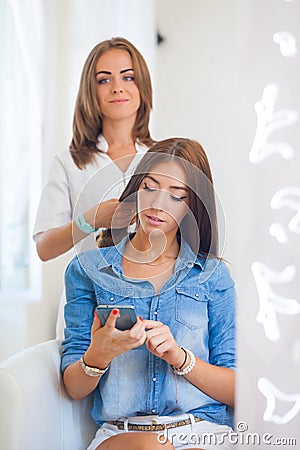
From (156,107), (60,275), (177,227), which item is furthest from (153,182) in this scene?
(60,275)

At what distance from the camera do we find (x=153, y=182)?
1.25 metres

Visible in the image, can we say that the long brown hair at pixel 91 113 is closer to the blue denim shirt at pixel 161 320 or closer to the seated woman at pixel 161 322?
the seated woman at pixel 161 322

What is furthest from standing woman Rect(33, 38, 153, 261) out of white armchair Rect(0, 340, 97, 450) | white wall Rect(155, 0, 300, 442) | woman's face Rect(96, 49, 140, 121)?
white wall Rect(155, 0, 300, 442)

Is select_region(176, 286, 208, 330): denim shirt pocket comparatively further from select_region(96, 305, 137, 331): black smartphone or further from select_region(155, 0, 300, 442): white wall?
select_region(155, 0, 300, 442): white wall

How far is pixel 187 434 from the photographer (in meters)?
1.14

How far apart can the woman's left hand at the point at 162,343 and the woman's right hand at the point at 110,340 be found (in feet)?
0.05

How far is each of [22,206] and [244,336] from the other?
84 cm

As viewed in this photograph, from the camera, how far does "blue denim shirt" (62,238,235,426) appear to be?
1164 millimetres

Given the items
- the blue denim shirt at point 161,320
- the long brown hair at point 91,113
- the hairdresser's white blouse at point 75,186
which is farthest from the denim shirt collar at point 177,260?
the long brown hair at point 91,113

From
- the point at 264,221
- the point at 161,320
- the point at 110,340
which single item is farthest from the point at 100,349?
the point at 264,221

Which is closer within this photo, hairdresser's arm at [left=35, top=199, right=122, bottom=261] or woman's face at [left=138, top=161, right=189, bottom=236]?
woman's face at [left=138, top=161, right=189, bottom=236]

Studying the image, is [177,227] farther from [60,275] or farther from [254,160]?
[254,160]

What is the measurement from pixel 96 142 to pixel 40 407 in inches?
23.7

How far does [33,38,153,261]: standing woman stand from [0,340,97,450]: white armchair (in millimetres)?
274
